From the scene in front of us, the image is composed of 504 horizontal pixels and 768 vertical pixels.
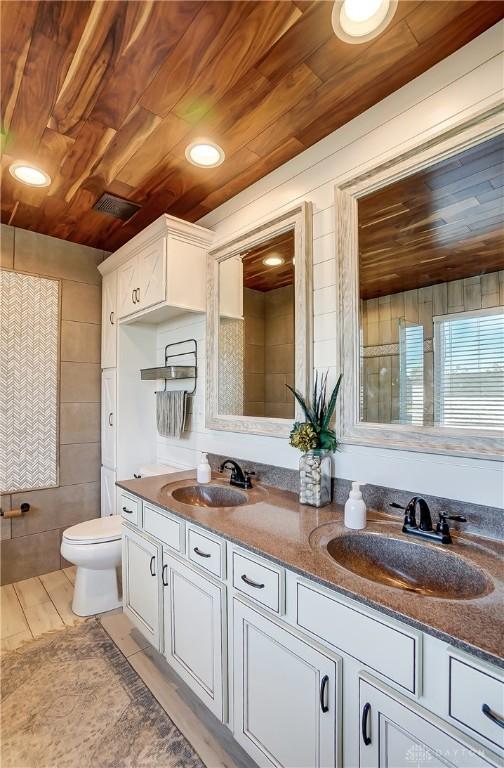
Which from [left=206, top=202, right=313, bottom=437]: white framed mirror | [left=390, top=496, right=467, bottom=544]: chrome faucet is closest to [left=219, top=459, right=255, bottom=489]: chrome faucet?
[left=206, top=202, right=313, bottom=437]: white framed mirror

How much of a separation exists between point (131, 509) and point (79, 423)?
129 cm

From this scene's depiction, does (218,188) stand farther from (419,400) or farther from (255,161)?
(419,400)

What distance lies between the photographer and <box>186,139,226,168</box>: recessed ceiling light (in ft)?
5.56

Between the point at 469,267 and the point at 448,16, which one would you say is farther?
the point at 469,267

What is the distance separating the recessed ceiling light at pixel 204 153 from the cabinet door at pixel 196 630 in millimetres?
1866

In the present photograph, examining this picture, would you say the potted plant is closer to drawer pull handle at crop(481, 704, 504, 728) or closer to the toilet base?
drawer pull handle at crop(481, 704, 504, 728)

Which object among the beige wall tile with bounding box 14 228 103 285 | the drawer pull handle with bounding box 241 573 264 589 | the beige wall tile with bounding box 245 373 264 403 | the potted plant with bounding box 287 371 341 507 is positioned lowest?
the drawer pull handle with bounding box 241 573 264 589

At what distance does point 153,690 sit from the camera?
166cm

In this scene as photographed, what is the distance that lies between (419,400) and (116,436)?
217 cm

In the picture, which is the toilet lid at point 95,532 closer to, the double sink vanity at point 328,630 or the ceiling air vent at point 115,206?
the double sink vanity at point 328,630

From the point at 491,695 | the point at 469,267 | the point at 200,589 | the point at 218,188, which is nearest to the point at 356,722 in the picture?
the point at 491,695

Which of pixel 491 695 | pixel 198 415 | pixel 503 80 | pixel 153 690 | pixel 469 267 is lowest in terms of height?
pixel 153 690

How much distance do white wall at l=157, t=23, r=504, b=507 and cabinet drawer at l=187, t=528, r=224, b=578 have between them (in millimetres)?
573

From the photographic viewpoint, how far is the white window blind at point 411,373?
1340 millimetres
